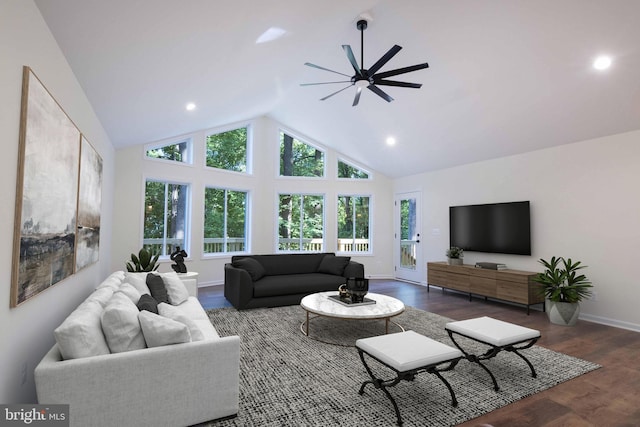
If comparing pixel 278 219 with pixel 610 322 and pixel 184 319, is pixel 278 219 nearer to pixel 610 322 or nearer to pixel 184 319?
pixel 184 319

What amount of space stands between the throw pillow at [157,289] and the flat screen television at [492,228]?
5222 millimetres

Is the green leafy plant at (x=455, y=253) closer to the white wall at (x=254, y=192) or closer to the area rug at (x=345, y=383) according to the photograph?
the white wall at (x=254, y=192)

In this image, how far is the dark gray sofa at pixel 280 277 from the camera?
15.5ft

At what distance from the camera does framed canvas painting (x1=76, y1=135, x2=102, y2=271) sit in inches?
116

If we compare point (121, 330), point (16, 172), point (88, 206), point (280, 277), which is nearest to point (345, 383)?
point (121, 330)

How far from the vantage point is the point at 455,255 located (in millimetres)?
6031

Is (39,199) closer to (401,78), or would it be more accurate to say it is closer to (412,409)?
(412,409)

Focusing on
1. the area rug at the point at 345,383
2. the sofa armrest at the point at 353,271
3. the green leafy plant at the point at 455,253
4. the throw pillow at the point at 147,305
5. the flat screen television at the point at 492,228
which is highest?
the flat screen television at the point at 492,228

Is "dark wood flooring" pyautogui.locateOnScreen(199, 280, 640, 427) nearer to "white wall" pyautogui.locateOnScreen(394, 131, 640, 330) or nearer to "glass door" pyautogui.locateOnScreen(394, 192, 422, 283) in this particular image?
"white wall" pyautogui.locateOnScreen(394, 131, 640, 330)

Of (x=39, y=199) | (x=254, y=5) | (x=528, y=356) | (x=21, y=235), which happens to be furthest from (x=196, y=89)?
(x=528, y=356)

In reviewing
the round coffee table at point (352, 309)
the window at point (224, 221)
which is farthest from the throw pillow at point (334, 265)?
the window at point (224, 221)

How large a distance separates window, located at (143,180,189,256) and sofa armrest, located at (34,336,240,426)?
15.7ft

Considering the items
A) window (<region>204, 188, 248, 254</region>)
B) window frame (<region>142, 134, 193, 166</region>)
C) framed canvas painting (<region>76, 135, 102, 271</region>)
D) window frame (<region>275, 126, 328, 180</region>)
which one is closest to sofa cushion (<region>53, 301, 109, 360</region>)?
framed canvas painting (<region>76, 135, 102, 271</region>)

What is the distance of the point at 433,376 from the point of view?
269 centimetres
